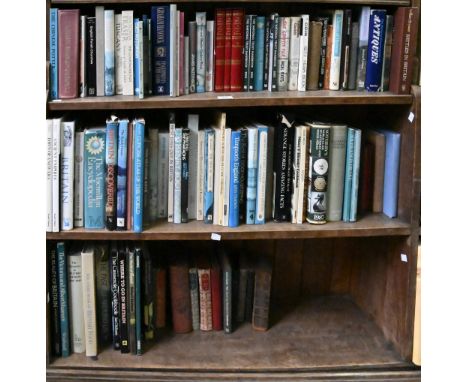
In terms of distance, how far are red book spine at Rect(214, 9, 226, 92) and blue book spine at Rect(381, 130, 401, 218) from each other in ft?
1.60

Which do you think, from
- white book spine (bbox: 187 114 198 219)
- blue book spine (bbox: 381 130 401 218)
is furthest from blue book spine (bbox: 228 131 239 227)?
blue book spine (bbox: 381 130 401 218)

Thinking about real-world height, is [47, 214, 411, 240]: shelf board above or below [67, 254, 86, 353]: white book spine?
above

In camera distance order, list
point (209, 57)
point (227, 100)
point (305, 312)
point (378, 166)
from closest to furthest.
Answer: point (227, 100)
point (209, 57)
point (378, 166)
point (305, 312)

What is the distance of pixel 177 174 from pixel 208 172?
3.3 inches

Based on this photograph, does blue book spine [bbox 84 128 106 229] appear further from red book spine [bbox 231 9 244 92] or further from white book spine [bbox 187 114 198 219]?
red book spine [bbox 231 9 244 92]

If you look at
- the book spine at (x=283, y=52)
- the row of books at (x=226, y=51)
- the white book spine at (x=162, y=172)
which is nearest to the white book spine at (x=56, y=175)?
the row of books at (x=226, y=51)

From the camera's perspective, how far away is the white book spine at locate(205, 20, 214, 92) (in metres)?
1.77

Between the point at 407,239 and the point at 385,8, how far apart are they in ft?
2.13

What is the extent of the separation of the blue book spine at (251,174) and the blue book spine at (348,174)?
0.25 metres

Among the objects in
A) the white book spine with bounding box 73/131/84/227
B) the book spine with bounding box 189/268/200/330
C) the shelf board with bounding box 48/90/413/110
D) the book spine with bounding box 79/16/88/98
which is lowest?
the book spine with bounding box 189/268/200/330

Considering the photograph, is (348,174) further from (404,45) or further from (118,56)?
(118,56)

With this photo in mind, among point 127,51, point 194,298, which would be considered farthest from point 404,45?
point 194,298

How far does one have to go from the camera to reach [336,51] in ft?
5.96

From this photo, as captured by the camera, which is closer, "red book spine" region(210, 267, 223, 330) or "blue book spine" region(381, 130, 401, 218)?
"blue book spine" region(381, 130, 401, 218)
